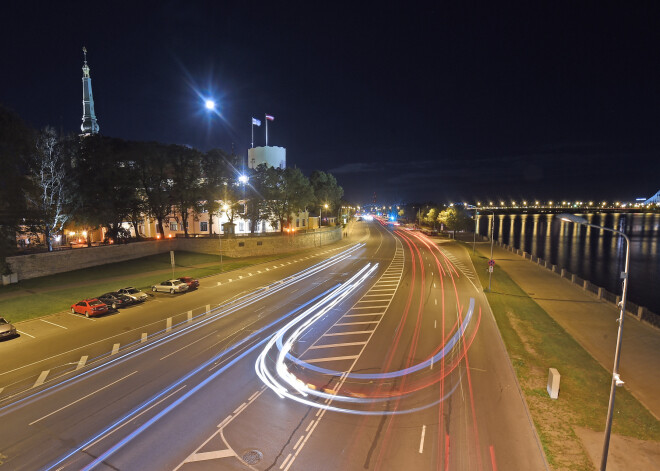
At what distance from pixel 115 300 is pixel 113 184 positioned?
22.2 meters

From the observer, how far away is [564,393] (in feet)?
48.5

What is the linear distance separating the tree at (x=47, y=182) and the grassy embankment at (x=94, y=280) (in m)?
5.95

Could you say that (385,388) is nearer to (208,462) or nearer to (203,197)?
(208,462)

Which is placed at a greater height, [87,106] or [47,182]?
[87,106]

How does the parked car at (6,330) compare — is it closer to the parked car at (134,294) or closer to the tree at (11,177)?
the parked car at (134,294)

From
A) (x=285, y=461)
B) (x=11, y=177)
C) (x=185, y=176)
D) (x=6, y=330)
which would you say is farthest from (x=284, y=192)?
(x=285, y=461)

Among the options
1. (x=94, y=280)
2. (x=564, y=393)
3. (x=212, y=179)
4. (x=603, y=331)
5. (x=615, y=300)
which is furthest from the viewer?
(x=212, y=179)

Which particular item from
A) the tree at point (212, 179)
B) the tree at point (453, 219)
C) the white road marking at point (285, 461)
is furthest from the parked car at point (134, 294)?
the tree at point (453, 219)

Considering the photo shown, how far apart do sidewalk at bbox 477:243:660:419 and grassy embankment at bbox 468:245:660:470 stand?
0.87 metres

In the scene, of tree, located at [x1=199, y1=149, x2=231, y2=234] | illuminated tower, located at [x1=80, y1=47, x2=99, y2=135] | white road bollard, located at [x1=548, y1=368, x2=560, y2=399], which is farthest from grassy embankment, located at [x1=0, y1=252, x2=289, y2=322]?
illuminated tower, located at [x1=80, y1=47, x2=99, y2=135]

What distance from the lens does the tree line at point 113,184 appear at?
32.5m

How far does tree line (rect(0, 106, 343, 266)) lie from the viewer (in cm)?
3255

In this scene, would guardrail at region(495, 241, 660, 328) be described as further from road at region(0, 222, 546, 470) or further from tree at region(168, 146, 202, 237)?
tree at region(168, 146, 202, 237)

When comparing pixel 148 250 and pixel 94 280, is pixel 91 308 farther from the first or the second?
pixel 148 250
